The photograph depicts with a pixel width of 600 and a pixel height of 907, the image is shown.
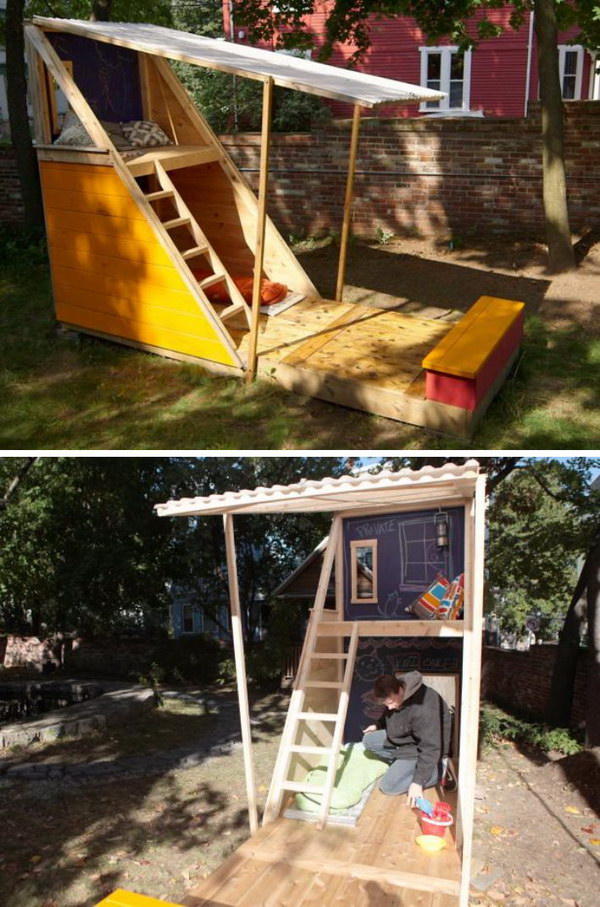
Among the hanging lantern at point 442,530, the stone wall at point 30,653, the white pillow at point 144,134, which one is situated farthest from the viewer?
the stone wall at point 30,653

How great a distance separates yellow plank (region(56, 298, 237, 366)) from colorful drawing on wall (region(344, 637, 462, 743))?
3.30 m

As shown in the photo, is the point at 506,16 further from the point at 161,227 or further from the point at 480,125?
the point at 161,227

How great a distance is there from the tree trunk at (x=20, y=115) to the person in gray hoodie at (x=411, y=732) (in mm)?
10555

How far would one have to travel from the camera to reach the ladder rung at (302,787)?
588 centimetres

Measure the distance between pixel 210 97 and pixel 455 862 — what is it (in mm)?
21220

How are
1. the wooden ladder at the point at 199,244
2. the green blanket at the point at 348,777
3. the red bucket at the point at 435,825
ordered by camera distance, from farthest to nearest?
the wooden ladder at the point at 199,244 < the green blanket at the point at 348,777 < the red bucket at the point at 435,825

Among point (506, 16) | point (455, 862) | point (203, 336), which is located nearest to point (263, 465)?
point (203, 336)

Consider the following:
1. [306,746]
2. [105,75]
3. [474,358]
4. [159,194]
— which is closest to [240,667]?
[306,746]

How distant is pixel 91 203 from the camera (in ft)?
26.7

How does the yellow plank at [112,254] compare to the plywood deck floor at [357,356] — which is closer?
the plywood deck floor at [357,356]

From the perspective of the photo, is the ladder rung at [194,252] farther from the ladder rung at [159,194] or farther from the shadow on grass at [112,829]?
the shadow on grass at [112,829]

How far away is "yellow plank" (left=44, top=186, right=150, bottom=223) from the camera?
7820mm

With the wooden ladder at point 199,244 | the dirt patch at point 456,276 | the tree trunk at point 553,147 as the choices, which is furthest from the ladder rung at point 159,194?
the tree trunk at point 553,147

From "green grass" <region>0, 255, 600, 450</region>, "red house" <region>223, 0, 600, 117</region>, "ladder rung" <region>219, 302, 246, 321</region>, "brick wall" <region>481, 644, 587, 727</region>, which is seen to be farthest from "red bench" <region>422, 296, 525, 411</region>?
"red house" <region>223, 0, 600, 117</region>
